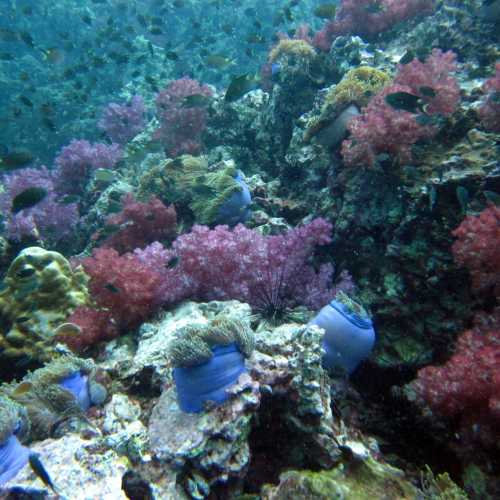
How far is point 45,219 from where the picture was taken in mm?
→ 7523

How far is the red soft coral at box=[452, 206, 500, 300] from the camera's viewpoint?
3316mm

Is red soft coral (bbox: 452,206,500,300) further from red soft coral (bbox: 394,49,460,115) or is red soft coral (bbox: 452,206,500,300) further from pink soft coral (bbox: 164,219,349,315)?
red soft coral (bbox: 394,49,460,115)

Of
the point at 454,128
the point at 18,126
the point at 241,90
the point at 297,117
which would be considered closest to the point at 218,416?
the point at 454,128

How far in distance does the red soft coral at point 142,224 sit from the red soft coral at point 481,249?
4072mm

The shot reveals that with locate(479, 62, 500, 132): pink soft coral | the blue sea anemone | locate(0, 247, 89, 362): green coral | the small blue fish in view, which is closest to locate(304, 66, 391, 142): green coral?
locate(479, 62, 500, 132): pink soft coral

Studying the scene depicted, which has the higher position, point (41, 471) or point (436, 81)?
point (436, 81)

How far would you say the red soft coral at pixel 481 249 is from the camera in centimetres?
332

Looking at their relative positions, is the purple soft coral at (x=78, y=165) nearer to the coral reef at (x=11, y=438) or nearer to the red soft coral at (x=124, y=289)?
the red soft coral at (x=124, y=289)

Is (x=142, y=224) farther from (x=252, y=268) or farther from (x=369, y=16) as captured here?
(x=369, y=16)

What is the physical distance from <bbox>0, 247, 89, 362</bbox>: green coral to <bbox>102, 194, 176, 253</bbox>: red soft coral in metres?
1.06

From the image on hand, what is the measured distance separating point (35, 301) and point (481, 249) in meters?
5.13

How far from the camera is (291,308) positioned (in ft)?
12.9

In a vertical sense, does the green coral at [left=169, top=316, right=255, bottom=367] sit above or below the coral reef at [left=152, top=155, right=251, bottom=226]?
below


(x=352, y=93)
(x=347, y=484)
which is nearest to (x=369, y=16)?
(x=352, y=93)
